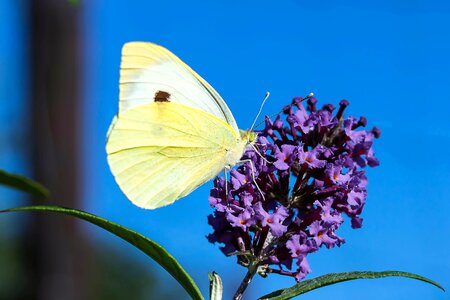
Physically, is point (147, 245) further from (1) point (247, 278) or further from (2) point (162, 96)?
(2) point (162, 96)

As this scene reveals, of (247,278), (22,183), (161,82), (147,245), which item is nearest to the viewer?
(22,183)

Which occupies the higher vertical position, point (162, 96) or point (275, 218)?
point (162, 96)

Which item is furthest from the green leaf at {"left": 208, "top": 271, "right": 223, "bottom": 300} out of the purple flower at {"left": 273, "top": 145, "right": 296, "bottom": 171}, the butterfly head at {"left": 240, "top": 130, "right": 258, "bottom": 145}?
the butterfly head at {"left": 240, "top": 130, "right": 258, "bottom": 145}

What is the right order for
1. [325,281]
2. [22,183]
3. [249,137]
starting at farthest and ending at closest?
[249,137]
[325,281]
[22,183]

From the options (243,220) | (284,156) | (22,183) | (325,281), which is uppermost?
(284,156)

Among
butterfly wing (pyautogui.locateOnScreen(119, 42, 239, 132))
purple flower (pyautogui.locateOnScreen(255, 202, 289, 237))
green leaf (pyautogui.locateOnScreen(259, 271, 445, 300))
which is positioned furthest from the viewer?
butterfly wing (pyautogui.locateOnScreen(119, 42, 239, 132))

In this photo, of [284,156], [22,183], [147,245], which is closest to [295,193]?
[284,156]

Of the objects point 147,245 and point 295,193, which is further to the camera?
point 295,193

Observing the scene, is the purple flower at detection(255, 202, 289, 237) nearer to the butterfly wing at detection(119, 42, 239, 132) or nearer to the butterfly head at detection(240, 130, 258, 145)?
the butterfly head at detection(240, 130, 258, 145)
